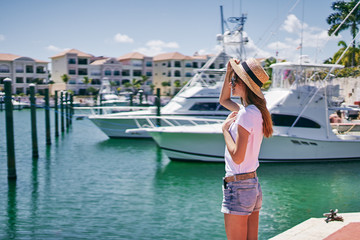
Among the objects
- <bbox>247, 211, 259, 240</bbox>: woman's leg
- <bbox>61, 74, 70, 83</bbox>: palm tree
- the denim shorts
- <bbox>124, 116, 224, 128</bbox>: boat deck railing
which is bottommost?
<bbox>124, 116, 224, 128</bbox>: boat deck railing

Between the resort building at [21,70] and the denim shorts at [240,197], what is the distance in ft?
234

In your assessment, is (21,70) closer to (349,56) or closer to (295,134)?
(349,56)

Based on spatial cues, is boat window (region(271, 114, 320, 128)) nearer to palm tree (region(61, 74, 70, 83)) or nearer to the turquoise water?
the turquoise water

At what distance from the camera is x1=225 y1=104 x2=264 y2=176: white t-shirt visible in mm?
2785

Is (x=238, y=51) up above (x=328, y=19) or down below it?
below

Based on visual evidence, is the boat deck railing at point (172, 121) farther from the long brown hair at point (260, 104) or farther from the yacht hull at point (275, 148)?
the long brown hair at point (260, 104)

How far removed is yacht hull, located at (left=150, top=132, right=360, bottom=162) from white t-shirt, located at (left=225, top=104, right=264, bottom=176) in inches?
489

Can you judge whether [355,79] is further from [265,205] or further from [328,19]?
[265,205]

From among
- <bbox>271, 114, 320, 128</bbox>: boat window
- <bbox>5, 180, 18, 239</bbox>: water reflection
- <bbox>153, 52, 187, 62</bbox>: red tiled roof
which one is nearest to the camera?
<bbox>5, 180, 18, 239</bbox>: water reflection

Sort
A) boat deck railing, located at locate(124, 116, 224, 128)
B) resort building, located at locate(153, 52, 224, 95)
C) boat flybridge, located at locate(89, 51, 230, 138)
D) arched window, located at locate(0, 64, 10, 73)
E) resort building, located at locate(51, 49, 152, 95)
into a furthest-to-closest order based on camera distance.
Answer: resort building, located at locate(153, 52, 224, 95), resort building, located at locate(51, 49, 152, 95), arched window, located at locate(0, 64, 10, 73), boat flybridge, located at locate(89, 51, 230, 138), boat deck railing, located at locate(124, 116, 224, 128)

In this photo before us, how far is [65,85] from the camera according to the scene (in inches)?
3063

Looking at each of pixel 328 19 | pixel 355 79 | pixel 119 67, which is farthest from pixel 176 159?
pixel 119 67

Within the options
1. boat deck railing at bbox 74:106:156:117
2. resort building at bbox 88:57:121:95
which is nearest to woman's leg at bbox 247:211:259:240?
boat deck railing at bbox 74:106:156:117

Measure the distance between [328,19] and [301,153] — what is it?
33561mm
